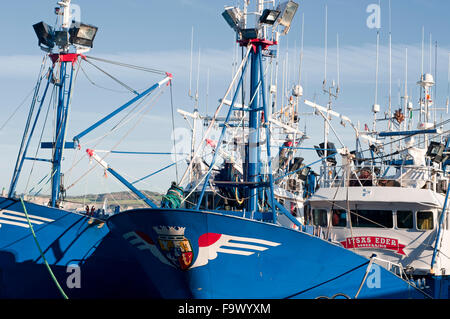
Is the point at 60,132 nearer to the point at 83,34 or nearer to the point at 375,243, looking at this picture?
the point at 83,34

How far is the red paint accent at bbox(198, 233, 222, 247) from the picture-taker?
1460 centimetres

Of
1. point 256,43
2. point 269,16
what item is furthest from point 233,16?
point 269,16

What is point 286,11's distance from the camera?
69.9 feet

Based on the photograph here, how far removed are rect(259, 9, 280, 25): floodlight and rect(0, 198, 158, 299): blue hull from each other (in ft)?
28.0

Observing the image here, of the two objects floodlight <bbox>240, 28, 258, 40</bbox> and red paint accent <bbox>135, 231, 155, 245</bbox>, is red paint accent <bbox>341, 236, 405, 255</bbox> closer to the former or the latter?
red paint accent <bbox>135, 231, 155, 245</bbox>

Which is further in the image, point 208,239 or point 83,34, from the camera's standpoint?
point 83,34

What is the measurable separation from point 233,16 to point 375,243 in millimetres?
8901

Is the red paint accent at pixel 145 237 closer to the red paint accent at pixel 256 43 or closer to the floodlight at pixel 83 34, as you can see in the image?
Answer: the red paint accent at pixel 256 43

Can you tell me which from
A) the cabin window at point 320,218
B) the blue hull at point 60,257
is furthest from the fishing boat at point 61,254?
the cabin window at point 320,218

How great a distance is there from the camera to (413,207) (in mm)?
19391

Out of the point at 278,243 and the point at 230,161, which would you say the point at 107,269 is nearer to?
the point at 278,243

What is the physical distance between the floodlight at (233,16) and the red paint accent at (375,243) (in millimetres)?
8038

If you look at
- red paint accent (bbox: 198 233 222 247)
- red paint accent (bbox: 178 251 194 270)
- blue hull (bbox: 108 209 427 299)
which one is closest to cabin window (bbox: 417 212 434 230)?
blue hull (bbox: 108 209 427 299)
